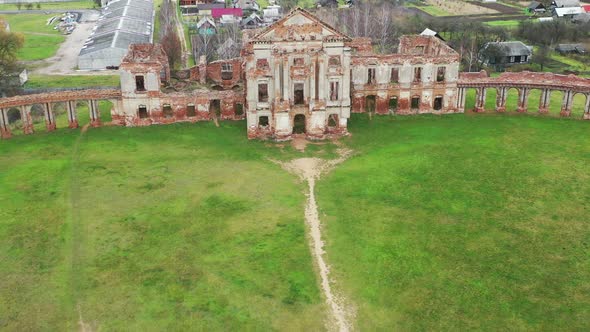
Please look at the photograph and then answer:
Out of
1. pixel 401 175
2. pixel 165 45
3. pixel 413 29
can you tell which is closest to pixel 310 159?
pixel 401 175

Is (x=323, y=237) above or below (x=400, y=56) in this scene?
below

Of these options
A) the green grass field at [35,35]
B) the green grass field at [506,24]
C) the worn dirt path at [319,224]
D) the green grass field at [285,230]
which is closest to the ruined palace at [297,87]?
the green grass field at [285,230]

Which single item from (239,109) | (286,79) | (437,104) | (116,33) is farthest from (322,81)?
(116,33)

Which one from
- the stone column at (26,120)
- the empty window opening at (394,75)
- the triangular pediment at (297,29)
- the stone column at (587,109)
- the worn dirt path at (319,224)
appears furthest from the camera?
the empty window opening at (394,75)

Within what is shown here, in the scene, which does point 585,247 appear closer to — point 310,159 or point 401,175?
point 401,175

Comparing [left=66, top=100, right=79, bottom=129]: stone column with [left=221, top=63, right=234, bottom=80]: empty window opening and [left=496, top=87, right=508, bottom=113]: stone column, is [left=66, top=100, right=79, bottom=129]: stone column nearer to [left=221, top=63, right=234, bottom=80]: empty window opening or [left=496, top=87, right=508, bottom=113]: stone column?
[left=221, top=63, right=234, bottom=80]: empty window opening

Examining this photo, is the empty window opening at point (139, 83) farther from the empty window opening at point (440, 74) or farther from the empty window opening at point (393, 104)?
the empty window opening at point (440, 74)
